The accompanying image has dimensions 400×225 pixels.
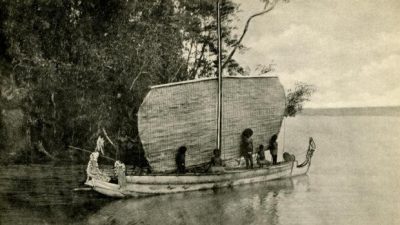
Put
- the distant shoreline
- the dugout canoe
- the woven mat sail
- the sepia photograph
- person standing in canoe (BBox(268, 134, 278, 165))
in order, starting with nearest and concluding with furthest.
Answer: the distant shoreline < the sepia photograph < the woven mat sail < the dugout canoe < person standing in canoe (BBox(268, 134, 278, 165))

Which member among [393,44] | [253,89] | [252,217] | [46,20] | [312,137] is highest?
[46,20]

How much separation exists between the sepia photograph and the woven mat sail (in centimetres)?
1

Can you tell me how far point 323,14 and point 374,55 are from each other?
536mm

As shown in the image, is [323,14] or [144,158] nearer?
[323,14]

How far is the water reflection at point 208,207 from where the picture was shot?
4414 millimetres

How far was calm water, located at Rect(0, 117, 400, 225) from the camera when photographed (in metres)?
4.28

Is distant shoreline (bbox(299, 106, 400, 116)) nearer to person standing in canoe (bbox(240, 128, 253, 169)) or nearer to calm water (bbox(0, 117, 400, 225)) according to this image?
calm water (bbox(0, 117, 400, 225))

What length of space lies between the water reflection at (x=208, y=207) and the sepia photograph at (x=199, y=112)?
0.02 m

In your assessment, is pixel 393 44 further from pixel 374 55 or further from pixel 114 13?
pixel 114 13

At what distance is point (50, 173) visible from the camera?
4910 mm

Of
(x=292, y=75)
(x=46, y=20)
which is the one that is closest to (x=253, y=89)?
(x=292, y=75)

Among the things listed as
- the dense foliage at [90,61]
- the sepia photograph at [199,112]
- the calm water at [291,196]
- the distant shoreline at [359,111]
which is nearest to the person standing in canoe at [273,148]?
the sepia photograph at [199,112]

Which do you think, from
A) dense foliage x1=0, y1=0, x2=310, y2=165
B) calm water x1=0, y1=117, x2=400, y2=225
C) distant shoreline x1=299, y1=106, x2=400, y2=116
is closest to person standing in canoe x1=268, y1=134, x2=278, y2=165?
calm water x1=0, y1=117, x2=400, y2=225

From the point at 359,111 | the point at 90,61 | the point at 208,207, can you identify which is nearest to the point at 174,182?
the point at 208,207
